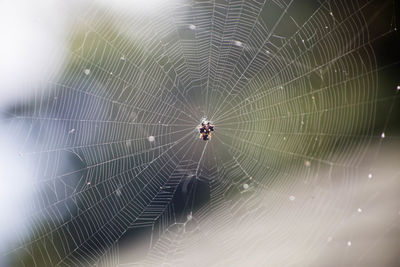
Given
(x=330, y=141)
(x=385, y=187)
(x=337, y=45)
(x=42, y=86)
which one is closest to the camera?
(x=385, y=187)

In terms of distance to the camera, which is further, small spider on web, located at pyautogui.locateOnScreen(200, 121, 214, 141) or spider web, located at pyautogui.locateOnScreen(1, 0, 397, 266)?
small spider on web, located at pyautogui.locateOnScreen(200, 121, 214, 141)

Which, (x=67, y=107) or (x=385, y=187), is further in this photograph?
(x=67, y=107)

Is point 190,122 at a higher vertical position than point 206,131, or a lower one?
higher

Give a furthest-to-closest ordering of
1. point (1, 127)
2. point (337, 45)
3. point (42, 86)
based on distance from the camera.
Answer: point (337, 45)
point (1, 127)
point (42, 86)

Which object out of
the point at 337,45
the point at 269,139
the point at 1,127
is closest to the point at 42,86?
the point at 1,127

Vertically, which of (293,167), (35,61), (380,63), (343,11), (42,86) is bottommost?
(293,167)

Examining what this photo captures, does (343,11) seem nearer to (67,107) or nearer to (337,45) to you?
(337,45)

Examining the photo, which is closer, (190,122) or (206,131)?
(206,131)

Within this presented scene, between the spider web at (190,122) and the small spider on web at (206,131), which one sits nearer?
the spider web at (190,122)
